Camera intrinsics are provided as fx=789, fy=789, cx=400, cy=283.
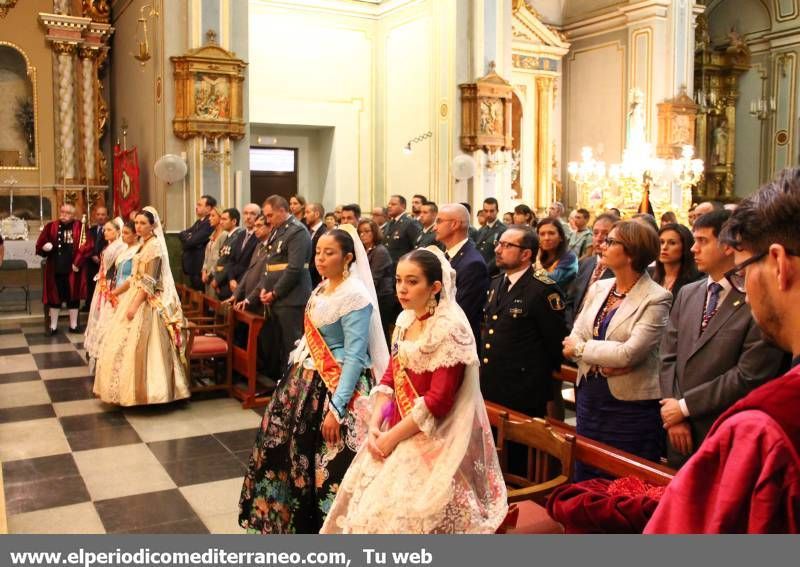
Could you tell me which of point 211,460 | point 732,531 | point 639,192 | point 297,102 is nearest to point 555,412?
point 211,460

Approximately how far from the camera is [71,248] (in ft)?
31.1

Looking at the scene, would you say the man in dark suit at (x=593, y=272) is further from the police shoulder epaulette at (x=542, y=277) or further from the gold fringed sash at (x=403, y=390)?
the gold fringed sash at (x=403, y=390)

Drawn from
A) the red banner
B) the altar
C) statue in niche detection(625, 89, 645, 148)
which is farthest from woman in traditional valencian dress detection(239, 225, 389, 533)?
statue in niche detection(625, 89, 645, 148)

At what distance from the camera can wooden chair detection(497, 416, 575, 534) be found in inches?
101

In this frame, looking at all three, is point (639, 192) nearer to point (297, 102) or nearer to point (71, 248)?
point (297, 102)

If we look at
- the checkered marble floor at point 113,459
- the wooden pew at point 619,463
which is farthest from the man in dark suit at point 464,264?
the wooden pew at point 619,463

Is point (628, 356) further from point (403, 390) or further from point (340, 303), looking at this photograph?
point (340, 303)

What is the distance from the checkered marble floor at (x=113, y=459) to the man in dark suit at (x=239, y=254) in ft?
4.73

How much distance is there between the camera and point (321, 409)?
334cm

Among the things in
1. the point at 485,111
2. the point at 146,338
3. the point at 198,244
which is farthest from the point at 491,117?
the point at 146,338

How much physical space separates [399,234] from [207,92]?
11.3 feet

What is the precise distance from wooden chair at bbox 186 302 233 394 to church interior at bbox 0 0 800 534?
0.44ft

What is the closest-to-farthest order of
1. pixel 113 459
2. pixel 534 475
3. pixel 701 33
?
pixel 534 475 → pixel 113 459 → pixel 701 33

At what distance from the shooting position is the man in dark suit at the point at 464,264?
4859mm
